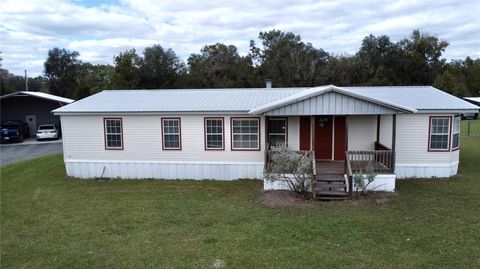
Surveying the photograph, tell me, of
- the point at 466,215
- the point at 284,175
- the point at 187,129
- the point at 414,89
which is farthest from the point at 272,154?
the point at 414,89

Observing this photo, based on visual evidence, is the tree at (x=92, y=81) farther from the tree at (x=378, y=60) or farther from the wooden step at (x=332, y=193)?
the wooden step at (x=332, y=193)

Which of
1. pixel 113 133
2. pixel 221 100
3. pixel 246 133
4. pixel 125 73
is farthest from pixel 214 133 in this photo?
pixel 125 73

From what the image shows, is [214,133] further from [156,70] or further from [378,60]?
[378,60]

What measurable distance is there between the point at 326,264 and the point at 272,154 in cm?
621

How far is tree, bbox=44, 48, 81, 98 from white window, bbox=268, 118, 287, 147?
53.7 m

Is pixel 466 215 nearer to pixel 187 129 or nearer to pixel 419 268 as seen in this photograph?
pixel 419 268

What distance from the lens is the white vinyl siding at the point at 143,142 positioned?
13969mm

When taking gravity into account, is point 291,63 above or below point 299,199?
above

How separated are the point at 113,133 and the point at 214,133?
171 inches

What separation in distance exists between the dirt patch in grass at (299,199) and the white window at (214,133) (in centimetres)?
328

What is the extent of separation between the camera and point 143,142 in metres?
14.4

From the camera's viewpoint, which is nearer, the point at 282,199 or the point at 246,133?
the point at 282,199

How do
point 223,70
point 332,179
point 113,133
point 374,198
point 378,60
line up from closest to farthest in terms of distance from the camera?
point 374,198, point 332,179, point 113,133, point 223,70, point 378,60

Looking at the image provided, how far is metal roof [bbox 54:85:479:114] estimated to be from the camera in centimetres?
1345
